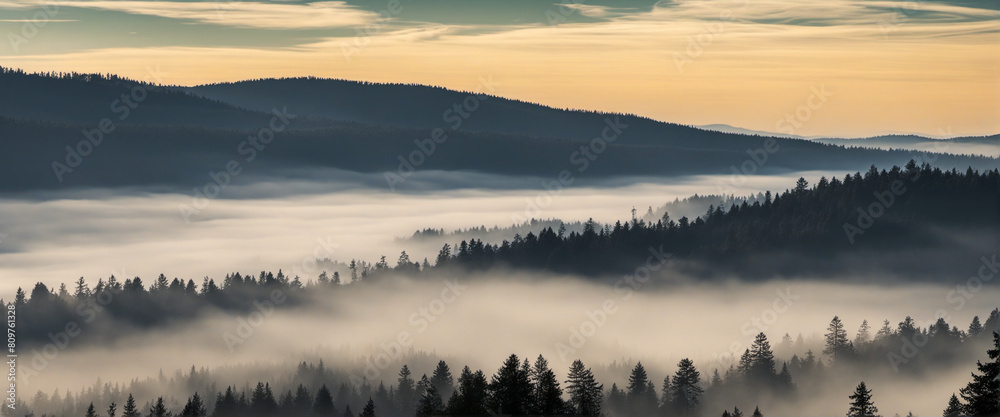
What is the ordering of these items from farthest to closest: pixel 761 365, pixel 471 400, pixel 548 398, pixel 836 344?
1. pixel 836 344
2. pixel 761 365
3. pixel 471 400
4. pixel 548 398

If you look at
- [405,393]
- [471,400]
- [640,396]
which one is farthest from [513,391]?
[405,393]

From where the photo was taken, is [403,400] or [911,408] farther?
[403,400]

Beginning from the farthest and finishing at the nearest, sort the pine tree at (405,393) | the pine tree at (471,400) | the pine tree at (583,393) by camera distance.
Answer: the pine tree at (405,393) → the pine tree at (583,393) → the pine tree at (471,400)

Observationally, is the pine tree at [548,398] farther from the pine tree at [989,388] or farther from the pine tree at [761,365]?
the pine tree at [761,365]

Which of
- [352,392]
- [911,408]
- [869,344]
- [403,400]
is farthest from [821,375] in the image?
[352,392]

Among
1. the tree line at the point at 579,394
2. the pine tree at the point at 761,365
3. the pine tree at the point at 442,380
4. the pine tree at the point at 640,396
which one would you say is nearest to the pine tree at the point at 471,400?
the tree line at the point at 579,394

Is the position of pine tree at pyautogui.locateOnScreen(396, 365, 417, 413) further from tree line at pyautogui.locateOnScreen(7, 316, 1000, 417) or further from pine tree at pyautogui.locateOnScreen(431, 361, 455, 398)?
pine tree at pyautogui.locateOnScreen(431, 361, 455, 398)

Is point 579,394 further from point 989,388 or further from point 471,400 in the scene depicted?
point 989,388

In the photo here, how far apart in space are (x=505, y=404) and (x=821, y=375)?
9335 centimetres

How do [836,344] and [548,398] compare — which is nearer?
[548,398]

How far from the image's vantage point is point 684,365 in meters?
122

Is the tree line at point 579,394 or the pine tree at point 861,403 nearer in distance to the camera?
the pine tree at point 861,403

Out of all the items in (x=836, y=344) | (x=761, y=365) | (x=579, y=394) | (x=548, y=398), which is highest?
(x=836, y=344)

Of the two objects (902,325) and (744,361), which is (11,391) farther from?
(902,325)
